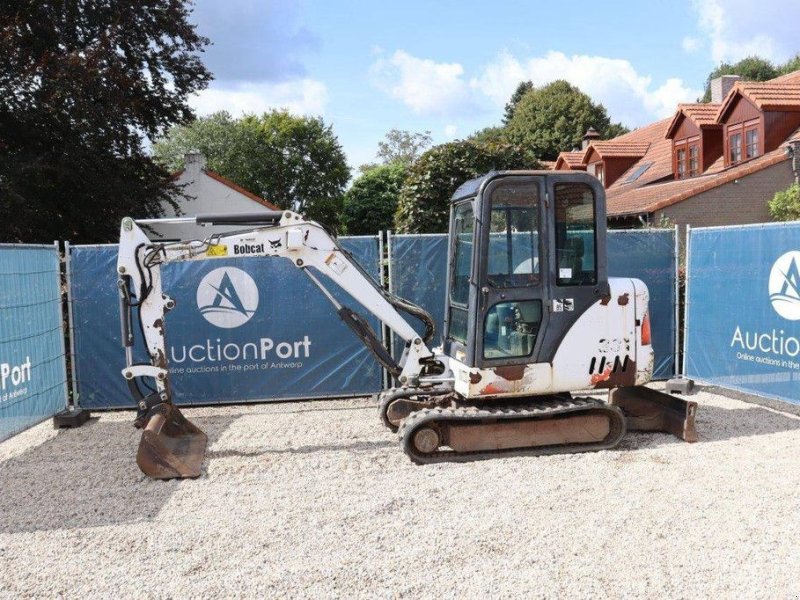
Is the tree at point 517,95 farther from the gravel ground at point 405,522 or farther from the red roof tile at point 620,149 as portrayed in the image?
the gravel ground at point 405,522

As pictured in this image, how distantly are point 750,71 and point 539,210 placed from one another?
53.0m

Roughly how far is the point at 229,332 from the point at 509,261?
14.7 ft

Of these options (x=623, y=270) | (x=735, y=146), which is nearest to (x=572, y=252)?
(x=623, y=270)

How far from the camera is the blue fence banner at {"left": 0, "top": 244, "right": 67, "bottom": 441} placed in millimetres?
8164

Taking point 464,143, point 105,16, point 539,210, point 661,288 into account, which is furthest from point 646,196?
point 539,210

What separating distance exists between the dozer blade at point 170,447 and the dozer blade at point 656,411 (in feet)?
14.8

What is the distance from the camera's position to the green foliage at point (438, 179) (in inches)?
733

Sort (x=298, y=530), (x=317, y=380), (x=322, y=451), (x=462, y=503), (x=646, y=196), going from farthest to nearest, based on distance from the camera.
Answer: (x=646, y=196) → (x=317, y=380) → (x=322, y=451) → (x=462, y=503) → (x=298, y=530)

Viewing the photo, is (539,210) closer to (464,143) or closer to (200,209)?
(464,143)

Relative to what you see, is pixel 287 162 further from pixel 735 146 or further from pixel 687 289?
pixel 687 289

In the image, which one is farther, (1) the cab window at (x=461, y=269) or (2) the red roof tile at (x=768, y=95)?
(2) the red roof tile at (x=768, y=95)

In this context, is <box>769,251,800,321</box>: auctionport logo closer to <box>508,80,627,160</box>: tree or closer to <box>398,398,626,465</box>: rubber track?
<box>398,398,626,465</box>: rubber track

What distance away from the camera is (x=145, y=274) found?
741cm

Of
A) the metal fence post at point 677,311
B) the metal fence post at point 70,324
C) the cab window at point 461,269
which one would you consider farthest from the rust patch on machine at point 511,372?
the metal fence post at point 70,324
